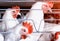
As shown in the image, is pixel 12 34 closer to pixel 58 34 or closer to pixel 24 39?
pixel 24 39

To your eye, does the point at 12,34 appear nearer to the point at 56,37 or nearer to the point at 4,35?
the point at 4,35

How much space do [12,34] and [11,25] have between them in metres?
0.04

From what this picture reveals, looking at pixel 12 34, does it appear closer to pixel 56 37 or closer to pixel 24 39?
pixel 24 39

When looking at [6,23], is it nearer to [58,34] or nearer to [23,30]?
[23,30]

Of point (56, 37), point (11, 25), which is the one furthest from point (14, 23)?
point (56, 37)

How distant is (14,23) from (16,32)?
0.06m

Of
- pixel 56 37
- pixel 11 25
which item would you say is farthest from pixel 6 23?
pixel 56 37

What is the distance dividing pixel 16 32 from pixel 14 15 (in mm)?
86

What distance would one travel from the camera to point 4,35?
0.48 meters

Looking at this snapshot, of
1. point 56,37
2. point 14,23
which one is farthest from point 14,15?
point 56,37

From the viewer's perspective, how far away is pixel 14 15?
516mm

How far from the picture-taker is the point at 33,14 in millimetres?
520

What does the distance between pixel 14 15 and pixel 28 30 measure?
10cm

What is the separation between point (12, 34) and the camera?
46 centimetres
